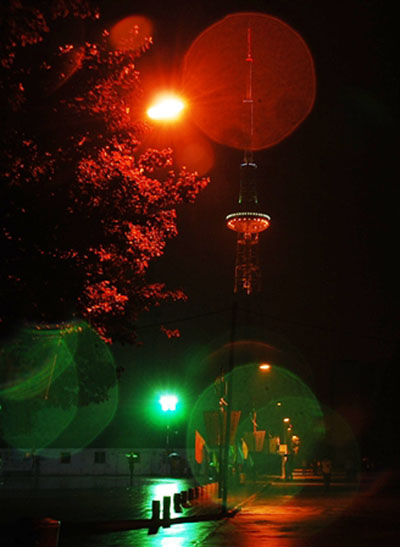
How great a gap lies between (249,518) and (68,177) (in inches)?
601

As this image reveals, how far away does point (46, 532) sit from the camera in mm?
11820

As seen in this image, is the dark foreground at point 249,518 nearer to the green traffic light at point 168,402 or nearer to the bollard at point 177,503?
the bollard at point 177,503

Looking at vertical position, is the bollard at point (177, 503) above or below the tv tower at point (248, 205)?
below

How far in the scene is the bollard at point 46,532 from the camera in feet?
38.6

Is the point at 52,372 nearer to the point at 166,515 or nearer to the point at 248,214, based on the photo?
the point at 166,515

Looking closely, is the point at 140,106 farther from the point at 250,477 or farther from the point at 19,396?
the point at 250,477

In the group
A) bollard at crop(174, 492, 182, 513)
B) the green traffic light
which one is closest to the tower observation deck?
the green traffic light

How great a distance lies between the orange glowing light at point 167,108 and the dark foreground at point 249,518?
373 inches

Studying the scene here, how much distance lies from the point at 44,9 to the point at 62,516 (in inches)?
724

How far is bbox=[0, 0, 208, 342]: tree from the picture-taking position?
1152cm

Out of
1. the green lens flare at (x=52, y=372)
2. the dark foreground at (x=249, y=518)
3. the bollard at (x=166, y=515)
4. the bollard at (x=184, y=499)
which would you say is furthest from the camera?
the bollard at (x=184, y=499)

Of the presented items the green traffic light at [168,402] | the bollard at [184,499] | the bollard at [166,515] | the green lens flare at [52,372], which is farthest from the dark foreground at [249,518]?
the green traffic light at [168,402]

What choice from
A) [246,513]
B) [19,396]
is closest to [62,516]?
[19,396]

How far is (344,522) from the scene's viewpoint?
22672mm
